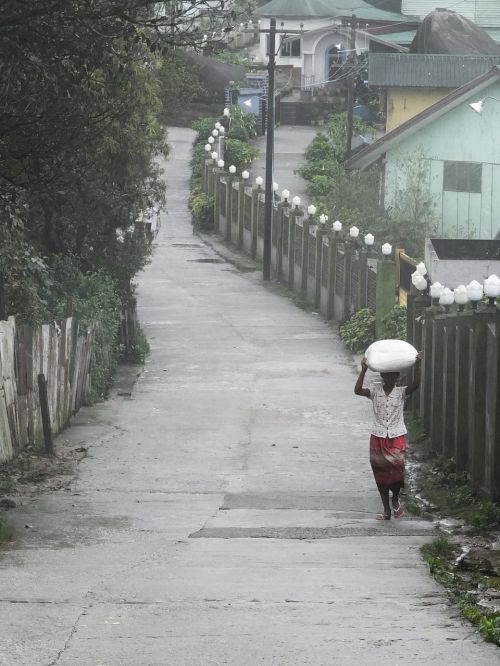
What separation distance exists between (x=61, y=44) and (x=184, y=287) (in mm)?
20874

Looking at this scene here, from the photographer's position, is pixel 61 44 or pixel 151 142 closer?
pixel 61 44

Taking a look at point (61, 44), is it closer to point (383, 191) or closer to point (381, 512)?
point (381, 512)

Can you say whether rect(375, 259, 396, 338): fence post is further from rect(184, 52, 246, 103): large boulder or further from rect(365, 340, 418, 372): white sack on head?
rect(184, 52, 246, 103): large boulder

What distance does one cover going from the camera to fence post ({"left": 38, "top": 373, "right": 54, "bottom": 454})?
42.2 ft

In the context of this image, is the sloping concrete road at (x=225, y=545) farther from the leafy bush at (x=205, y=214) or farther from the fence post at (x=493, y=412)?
the leafy bush at (x=205, y=214)

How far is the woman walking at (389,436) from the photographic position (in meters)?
10.2

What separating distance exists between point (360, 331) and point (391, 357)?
13.0 metres

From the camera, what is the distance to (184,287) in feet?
105

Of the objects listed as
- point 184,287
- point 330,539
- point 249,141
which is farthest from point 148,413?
point 249,141

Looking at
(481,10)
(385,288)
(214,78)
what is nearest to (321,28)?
(214,78)

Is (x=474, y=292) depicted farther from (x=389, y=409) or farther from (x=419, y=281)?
(x=389, y=409)

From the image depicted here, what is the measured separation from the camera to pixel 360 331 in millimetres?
22922

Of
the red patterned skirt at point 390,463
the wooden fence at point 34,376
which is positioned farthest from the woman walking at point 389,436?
the wooden fence at point 34,376

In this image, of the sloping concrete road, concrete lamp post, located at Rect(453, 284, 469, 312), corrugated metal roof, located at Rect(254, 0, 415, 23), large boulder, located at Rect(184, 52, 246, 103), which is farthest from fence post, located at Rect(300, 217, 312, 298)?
corrugated metal roof, located at Rect(254, 0, 415, 23)
